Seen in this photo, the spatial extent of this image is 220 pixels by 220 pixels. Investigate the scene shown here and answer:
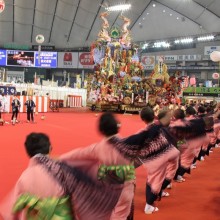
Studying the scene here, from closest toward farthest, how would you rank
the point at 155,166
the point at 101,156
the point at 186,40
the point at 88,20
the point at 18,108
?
the point at 101,156 → the point at 155,166 → the point at 18,108 → the point at 186,40 → the point at 88,20

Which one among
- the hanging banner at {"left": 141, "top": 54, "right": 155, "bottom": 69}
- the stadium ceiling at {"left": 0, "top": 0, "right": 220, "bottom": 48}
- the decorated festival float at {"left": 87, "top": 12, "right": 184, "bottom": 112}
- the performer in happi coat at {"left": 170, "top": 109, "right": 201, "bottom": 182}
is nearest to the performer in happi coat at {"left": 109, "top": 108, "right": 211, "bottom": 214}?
the performer in happi coat at {"left": 170, "top": 109, "right": 201, "bottom": 182}

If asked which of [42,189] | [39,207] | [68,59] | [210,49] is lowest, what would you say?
[39,207]

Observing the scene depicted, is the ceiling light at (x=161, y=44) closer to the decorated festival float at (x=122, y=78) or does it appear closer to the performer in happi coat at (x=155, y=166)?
the decorated festival float at (x=122, y=78)

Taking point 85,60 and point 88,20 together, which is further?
point 85,60

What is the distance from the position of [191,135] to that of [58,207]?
13.3 feet

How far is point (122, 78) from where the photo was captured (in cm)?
2878

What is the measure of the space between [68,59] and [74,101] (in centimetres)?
675

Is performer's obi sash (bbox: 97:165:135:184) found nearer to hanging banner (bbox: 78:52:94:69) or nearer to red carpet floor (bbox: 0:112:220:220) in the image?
red carpet floor (bbox: 0:112:220:220)

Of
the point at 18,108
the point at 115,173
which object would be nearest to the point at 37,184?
the point at 115,173

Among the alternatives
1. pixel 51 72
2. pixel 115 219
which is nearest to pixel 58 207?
pixel 115 219

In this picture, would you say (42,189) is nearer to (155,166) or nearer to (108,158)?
(108,158)

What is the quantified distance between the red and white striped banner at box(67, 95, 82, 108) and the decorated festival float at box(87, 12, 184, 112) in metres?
6.72

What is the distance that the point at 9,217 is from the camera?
2535 millimetres

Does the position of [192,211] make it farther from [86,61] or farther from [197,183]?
[86,61]
